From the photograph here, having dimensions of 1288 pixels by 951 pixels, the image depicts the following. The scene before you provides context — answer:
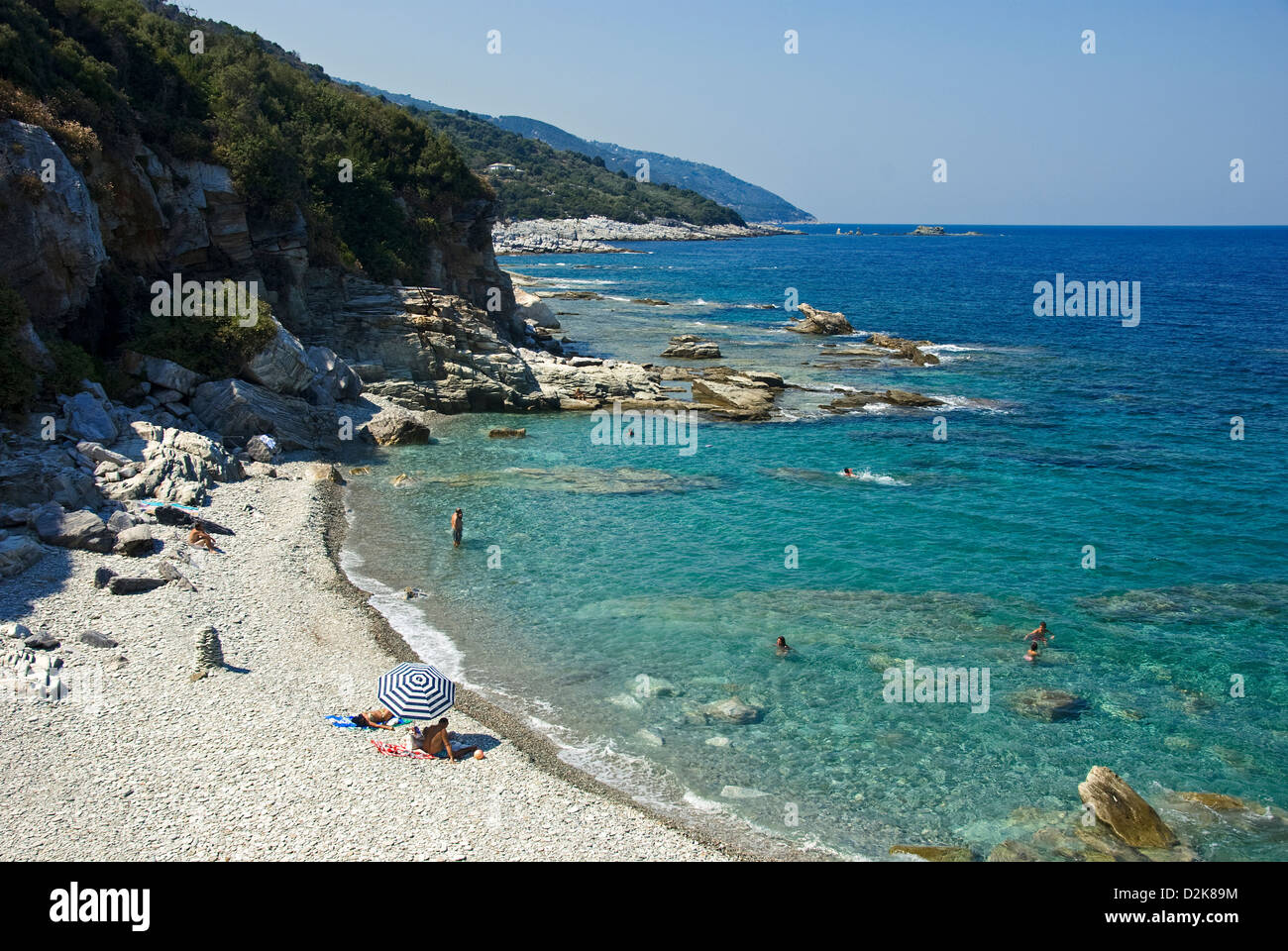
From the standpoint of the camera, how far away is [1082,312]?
3716 inches

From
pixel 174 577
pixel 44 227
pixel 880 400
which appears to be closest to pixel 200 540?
pixel 174 577

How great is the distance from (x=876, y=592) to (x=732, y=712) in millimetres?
7946

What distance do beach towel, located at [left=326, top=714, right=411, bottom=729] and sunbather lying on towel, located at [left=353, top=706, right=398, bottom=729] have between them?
0.24 feet

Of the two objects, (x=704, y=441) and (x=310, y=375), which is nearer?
(x=310, y=375)

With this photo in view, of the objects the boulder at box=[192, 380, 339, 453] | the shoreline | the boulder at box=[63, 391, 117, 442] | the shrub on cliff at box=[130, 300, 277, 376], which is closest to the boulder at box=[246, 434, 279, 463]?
the boulder at box=[192, 380, 339, 453]

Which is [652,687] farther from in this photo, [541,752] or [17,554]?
[17,554]

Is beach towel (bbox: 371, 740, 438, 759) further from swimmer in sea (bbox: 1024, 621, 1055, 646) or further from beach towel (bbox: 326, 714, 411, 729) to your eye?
swimmer in sea (bbox: 1024, 621, 1055, 646)

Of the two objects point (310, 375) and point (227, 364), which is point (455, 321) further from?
point (227, 364)

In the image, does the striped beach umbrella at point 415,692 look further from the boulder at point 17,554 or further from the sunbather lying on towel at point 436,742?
the boulder at point 17,554

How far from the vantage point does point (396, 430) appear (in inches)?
1467

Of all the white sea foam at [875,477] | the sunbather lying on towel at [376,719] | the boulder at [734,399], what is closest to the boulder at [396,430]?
the boulder at [734,399]

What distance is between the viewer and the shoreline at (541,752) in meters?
14.3
